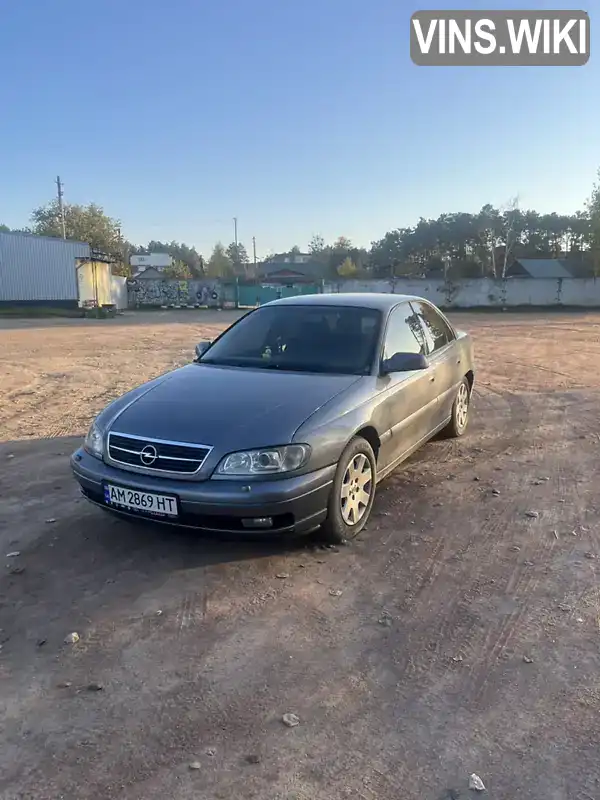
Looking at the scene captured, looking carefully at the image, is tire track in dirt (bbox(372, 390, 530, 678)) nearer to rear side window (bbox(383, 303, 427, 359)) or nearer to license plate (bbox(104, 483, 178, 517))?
rear side window (bbox(383, 303, 427, 359))

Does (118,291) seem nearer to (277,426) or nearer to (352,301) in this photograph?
(352,301)

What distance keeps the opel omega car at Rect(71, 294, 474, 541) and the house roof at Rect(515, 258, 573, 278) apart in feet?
185

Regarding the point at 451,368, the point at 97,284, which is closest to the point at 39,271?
the point at 97,284

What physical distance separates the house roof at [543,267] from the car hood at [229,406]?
188 ft

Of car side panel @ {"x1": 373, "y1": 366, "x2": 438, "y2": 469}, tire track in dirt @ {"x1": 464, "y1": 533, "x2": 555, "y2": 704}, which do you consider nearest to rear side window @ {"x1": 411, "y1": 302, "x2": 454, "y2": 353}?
car side panel @ {"x1": 373, "y1": 366, "x2": 438, "y2": 469}

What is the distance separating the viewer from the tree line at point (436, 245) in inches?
2315

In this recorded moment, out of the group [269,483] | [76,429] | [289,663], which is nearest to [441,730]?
[289,663]

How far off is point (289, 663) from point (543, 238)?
74617 millimetres

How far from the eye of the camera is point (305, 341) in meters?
5.04

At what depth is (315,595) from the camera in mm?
3510

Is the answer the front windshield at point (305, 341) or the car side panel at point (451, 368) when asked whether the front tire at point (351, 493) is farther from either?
the car side panel at point (451, 368)

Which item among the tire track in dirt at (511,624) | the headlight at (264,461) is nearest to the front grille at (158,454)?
the headlight at (264,461)

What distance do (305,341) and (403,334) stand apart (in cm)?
90

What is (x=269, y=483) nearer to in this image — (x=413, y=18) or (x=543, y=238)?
(x=413, y=18)
